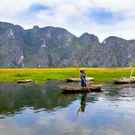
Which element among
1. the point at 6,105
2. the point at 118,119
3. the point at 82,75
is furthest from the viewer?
the point at 82,75

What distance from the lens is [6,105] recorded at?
34875mm

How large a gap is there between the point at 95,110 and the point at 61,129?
8847 millimetres

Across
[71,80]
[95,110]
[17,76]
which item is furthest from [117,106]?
[17,76]

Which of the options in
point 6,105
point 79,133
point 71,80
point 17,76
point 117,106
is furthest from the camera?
point 17,76

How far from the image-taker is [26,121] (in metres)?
25.1

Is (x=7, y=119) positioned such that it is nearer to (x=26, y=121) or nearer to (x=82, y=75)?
(x=26, y=121)

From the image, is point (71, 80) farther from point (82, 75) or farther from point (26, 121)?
point (26, 121)

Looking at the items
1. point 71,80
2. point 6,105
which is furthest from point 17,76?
point 6,105

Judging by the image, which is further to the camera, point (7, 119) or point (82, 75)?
point (82, 75)

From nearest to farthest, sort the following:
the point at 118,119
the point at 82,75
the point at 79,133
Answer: the point at 79,133 → the point at 118,119 → the point at 82,75

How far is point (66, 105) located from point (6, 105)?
248 inches

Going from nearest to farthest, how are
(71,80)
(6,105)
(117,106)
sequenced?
(117,106)
(6,105)
(71,80)

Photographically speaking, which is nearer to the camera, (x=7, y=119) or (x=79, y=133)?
(x=79, y=133)

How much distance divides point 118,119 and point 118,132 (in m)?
4.43
